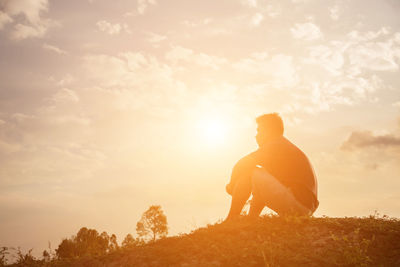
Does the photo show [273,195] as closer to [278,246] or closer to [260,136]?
[278,246]

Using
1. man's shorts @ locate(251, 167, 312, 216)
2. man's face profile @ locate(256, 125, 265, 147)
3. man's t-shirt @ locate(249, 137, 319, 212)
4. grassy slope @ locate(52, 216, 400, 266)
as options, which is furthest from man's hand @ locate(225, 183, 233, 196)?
man's face profile @ locate(256, 125, 265, 147)

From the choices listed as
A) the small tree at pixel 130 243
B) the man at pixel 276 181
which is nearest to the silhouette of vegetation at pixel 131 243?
the small tree at pixel 130 243

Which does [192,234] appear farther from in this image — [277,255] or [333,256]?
[333,256]

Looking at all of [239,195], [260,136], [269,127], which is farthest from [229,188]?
[269,127]

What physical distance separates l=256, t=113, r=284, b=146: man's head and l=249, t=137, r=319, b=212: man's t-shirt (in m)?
0.42

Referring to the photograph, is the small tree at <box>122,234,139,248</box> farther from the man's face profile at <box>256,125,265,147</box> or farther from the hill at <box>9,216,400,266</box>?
the man's face profile at <box>256,125,265,147</box>

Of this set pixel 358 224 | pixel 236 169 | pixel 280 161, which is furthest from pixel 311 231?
pixel 236 169

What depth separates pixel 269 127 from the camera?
342 inches

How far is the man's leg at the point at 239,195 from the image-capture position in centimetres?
802

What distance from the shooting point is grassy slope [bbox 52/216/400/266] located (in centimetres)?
634

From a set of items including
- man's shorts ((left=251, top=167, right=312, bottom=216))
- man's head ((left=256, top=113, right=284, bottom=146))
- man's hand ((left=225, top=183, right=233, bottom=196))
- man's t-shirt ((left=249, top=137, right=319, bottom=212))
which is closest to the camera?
man's shorts ((left=251, top=167, right=312, bottom=216))

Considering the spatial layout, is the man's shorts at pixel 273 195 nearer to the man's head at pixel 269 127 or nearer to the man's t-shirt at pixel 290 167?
the man's t-shirt at pixel 290 167

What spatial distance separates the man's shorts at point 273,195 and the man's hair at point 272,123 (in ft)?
4.00

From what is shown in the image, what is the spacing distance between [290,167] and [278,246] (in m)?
2.00
